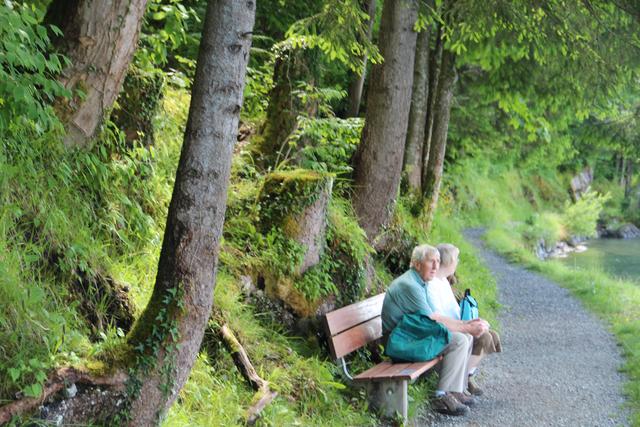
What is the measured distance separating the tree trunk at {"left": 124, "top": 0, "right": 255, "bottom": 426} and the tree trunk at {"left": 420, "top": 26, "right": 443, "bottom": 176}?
352 inches

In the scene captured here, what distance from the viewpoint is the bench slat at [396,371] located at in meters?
5.99

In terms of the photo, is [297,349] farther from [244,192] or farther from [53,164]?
[53,164]

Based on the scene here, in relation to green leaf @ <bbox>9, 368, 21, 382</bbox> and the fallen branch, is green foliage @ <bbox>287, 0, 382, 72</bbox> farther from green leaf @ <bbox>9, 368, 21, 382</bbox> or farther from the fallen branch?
green leaf @ <bbox>9, 368, 21, 382</bbox>

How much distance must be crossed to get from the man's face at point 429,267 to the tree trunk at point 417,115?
18.8ft

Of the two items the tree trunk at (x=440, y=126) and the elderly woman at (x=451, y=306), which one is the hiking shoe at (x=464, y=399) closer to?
the elderly woman at (x=451, y=306)

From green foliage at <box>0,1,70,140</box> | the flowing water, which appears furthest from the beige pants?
the flowing water

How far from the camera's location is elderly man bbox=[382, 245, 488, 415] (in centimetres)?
664

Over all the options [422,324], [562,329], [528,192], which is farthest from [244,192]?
[528,192]

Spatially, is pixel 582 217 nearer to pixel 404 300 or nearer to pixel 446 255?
pixel 446 255

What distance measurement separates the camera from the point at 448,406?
6.66 meters

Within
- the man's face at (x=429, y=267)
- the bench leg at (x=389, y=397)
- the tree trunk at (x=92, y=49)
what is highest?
the tree trunk at (x=92, y=49)

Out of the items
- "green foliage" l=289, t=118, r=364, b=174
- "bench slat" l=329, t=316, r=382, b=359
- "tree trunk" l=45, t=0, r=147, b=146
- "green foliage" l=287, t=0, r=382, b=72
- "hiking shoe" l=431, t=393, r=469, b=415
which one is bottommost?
"hiking shoe" l=431, t=393, r=469, b=415

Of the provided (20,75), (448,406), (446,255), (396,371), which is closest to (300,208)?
(446,255)

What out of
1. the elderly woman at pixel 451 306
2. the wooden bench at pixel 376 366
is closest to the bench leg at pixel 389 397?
the wooden bench at pixel 376 366
